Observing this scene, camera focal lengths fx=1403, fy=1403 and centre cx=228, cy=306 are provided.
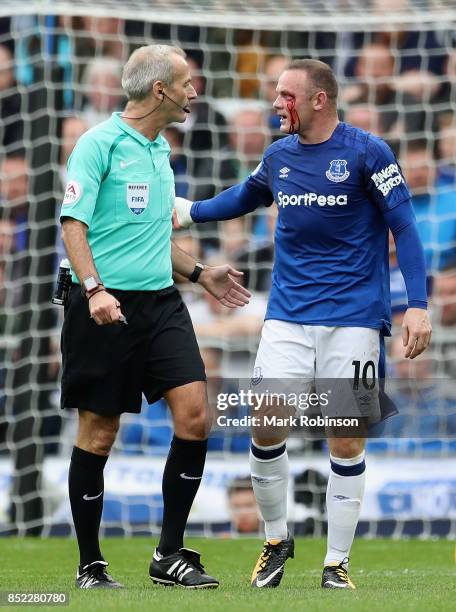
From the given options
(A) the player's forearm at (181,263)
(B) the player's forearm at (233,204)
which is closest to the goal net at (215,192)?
(B) the player's forearm at (233,204)

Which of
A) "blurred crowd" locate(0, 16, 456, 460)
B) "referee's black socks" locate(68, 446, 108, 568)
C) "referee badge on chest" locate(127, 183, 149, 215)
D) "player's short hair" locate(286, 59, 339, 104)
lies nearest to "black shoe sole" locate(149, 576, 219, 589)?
"referee's black socks" locate(68, 446, 108, 568)

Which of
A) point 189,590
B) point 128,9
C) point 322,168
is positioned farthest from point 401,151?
point 189,590

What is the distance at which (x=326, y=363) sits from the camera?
5395 mm

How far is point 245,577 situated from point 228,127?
432 cm

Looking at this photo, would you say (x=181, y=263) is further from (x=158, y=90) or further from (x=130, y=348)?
(x=158, y=90)

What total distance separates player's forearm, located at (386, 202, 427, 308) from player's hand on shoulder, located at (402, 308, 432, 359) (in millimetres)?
68

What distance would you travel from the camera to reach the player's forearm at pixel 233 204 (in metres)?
5.76

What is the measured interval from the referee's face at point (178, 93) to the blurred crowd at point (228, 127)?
3789 mm

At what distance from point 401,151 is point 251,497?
8.43ft

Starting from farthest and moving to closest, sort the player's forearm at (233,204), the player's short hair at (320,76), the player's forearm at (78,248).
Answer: the player's forearm at (233,204), the player's short hair at (320,76), the player's forearm at (78,248)

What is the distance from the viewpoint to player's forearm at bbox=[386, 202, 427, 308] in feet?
17.3

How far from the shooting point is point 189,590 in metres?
5.05

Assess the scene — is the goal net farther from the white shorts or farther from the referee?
the referee

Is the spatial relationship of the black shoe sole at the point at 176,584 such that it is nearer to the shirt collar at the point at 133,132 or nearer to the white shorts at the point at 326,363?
the white shorts at the point at 326,363
